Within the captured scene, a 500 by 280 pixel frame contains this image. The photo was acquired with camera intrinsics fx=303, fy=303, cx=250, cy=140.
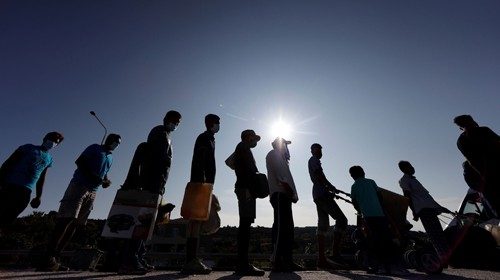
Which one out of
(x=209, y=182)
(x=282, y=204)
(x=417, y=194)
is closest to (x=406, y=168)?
(x=417, y=194)

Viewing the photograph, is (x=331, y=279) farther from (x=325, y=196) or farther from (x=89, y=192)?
(x=89, y=192)

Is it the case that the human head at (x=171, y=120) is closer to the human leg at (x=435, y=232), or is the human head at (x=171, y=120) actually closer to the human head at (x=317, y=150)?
the human head at (x=317, y=150)

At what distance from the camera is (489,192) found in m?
3.16

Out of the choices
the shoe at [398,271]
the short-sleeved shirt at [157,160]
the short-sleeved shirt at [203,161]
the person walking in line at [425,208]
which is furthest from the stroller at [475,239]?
the short-sleeved shirt at [157,160]

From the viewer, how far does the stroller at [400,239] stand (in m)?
5.33

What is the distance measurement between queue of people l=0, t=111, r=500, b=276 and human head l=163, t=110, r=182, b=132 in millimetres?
16

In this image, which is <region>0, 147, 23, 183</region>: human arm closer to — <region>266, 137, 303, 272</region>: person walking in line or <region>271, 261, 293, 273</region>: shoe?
<region>266, 137, 303, 272</region>: person walking in line

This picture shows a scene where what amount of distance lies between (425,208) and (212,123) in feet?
13.6

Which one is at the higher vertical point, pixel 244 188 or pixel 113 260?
pixel 244 188

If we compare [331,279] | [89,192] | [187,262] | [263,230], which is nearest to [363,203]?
[331,279]

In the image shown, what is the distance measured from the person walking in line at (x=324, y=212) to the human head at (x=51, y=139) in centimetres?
519

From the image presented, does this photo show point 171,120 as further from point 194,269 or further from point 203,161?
point 194,269

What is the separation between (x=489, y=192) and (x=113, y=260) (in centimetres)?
451

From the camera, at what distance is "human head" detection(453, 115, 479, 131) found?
3689 mm
